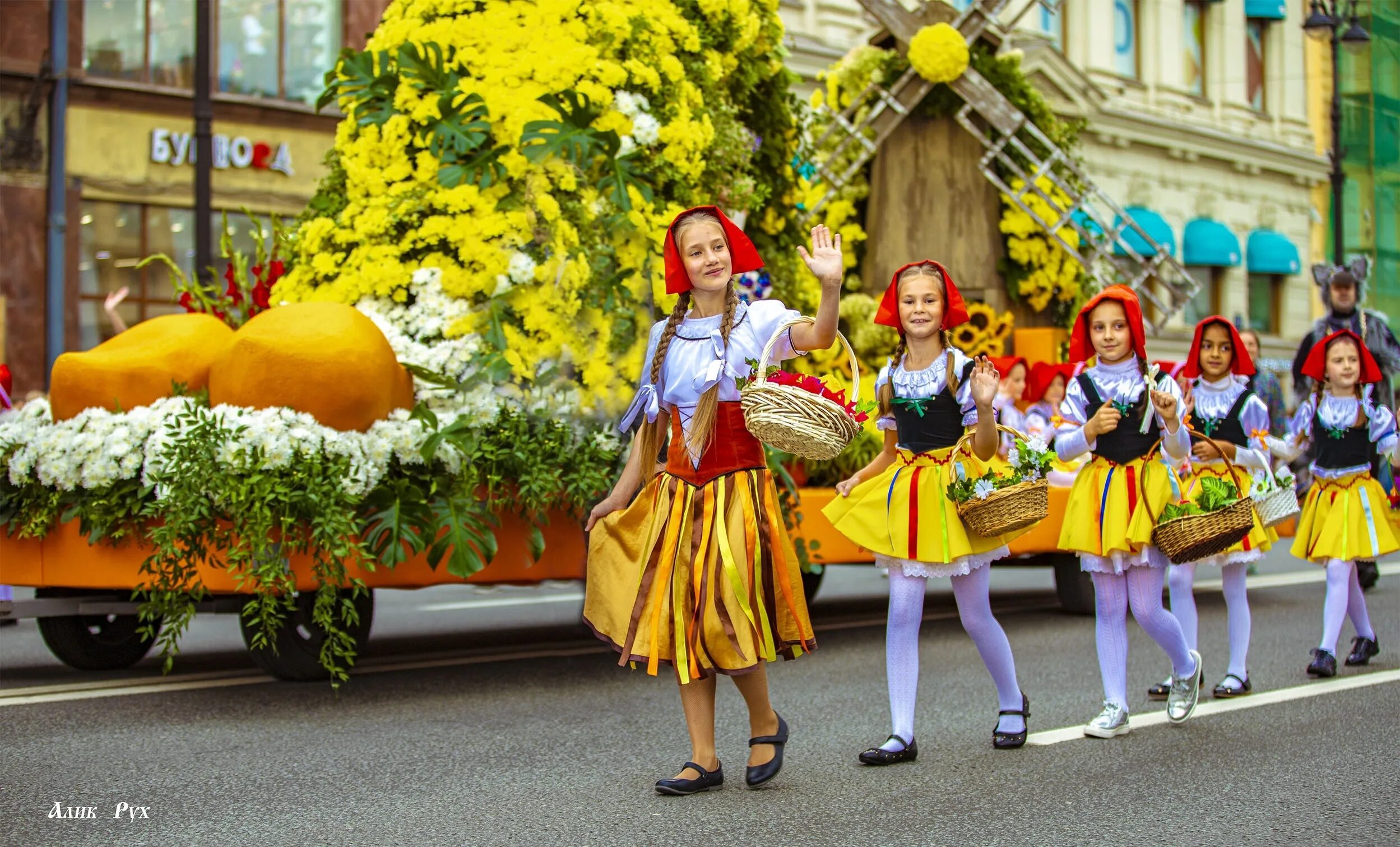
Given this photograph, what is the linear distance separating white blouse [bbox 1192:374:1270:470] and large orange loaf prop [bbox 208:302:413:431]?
155 inches

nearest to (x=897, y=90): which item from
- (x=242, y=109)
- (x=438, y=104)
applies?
(x=438, y=104)

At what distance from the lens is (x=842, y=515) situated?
6027 mm

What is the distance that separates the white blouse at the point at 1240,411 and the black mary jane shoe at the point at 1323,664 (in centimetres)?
93

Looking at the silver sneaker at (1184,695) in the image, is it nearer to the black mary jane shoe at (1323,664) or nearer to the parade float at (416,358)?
the black mary jane shoe at (1323,664)

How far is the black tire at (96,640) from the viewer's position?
25.6 ft

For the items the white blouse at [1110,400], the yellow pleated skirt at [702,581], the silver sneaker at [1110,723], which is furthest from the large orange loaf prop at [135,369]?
the silver sneaker at [1110,723]

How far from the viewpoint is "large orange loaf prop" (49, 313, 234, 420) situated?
7.07 metres

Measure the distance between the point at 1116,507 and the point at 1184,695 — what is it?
82 cm

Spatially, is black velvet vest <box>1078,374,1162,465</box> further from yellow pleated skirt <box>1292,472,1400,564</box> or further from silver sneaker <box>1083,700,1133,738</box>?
yellow pleated skirt <box>1292,472,1400,564</box>

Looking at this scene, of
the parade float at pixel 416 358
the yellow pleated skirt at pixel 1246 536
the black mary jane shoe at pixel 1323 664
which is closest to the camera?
the parade float at pixel 416 358

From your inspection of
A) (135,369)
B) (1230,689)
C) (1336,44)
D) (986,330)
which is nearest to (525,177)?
(135,369)

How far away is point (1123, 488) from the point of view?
255 inches

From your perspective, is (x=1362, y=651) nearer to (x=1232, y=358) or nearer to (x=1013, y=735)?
(x=1232, y=358)

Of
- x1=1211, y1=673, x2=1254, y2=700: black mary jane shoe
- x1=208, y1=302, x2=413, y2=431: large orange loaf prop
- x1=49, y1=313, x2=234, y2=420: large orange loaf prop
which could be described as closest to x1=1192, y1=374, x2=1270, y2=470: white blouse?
x1=1211, y1=673, x2=1254, y2=700: black mary jane shoe
